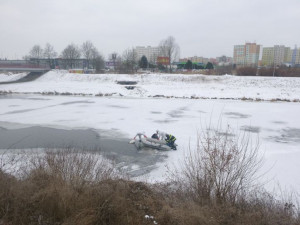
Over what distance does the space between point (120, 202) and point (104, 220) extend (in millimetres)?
484

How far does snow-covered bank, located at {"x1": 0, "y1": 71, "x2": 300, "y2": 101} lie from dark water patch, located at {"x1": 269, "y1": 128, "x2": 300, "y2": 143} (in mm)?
14367

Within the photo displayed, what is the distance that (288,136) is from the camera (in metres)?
11.2

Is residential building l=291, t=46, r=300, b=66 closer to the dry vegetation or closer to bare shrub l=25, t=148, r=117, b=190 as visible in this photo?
the dry vegetation

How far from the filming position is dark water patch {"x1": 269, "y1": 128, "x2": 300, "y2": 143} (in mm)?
10484

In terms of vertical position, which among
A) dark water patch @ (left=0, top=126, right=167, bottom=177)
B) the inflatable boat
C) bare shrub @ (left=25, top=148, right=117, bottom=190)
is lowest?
dark water patch @ (left=0, top=126, right=167, bottom=177)

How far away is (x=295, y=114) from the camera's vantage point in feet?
55.1

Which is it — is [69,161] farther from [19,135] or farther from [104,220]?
[19,135]

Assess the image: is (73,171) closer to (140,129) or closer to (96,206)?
(96,206)

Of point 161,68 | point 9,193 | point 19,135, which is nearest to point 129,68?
point 161,68

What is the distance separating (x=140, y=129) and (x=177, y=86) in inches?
977

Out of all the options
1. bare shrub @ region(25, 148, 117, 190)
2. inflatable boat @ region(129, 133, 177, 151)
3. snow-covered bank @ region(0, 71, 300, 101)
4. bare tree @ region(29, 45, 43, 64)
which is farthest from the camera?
bare tree @ region(29, 45, 43, 64)

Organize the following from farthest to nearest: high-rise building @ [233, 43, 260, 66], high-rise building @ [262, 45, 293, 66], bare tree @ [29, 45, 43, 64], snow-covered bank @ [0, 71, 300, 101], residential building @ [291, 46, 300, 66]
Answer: high-rise building @ [262, 45, 293, 66] < residential building @ [291, 46, 300, 66] < high-rise building @ [233, 43, 260, 66] < bare tree @ [29, 45, 43, 64] < snow-covered bank @ [0, 71, 300, 101]

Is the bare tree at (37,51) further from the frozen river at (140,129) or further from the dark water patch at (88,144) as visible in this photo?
the dark water patch at (88,144)

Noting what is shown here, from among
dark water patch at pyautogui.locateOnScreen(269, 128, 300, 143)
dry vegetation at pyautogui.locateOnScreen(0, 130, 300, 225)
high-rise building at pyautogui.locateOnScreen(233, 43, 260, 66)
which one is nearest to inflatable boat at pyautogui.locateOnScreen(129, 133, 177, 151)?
dry vegetation at pyautogui.locateOnScreen(0, 130, 300, 225)
